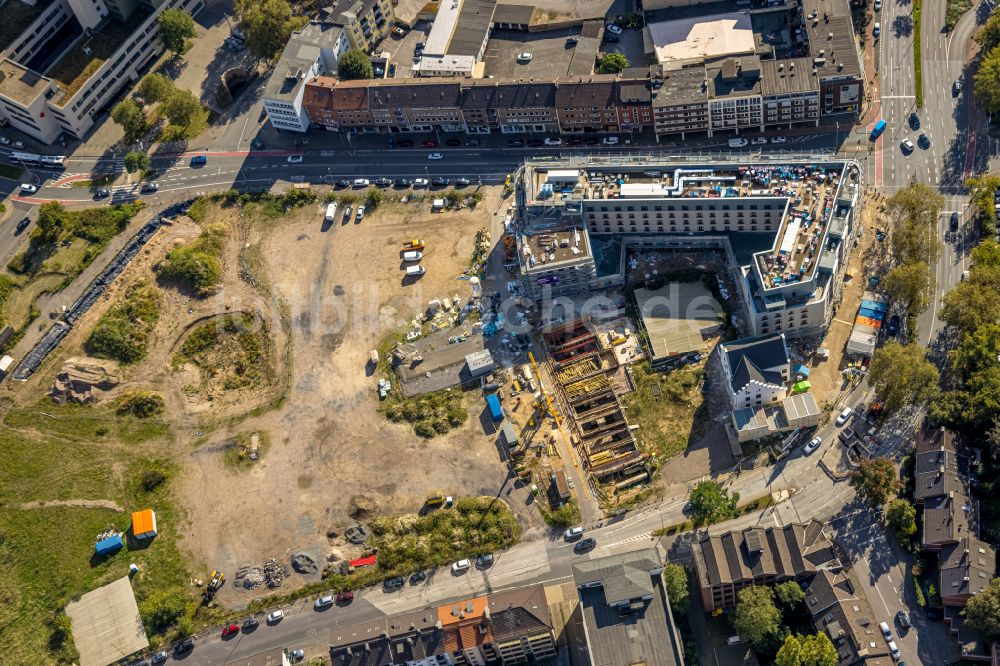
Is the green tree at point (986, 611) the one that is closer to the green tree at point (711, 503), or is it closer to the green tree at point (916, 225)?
the green tree at point (711, 503)

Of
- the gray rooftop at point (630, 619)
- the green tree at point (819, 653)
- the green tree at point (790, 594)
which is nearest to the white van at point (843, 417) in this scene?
the green tree at point (790, 594)

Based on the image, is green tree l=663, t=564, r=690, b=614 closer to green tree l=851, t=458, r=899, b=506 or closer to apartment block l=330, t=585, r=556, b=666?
apartment block l=330, t=585, r=556, b=666

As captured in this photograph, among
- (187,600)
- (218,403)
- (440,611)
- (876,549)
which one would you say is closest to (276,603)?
(187,600)

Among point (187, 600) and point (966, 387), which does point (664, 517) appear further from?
point (187, 600)

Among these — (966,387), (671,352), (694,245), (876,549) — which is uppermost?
(694,245)

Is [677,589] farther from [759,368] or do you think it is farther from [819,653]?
[759,368]

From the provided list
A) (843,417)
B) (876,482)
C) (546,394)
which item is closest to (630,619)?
(876,482)

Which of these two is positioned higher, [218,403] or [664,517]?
[218,403]
